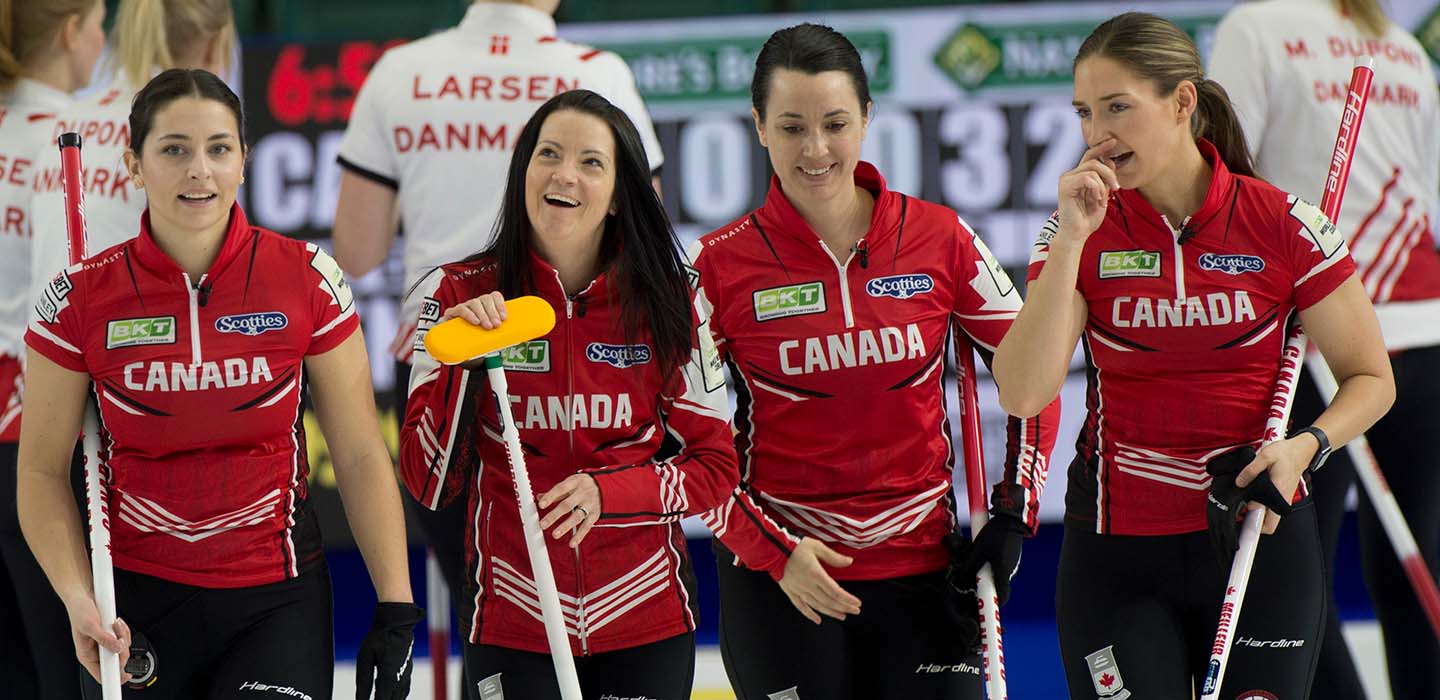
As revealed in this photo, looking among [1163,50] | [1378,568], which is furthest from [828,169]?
[1378,568]

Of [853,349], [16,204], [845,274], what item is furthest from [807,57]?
[16,204]

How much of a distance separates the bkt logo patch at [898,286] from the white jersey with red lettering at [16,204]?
2.01 meters

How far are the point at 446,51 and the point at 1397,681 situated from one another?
8.96ft

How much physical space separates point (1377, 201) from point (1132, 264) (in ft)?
4.22

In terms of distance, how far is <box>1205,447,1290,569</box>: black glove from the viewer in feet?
9.64

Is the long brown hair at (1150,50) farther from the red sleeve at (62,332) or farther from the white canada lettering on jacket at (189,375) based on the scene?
the red sleeve at (62,332)

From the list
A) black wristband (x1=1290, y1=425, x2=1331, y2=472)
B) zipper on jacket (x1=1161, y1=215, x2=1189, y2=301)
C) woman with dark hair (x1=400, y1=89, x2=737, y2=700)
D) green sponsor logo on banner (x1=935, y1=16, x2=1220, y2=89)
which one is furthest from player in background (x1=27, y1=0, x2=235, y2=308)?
green sponsor logo on banner (x1=935, y1=16, x2=1220, y2=89)

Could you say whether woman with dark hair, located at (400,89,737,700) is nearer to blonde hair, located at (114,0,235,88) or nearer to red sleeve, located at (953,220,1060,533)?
red sleeve, located at (953,220,1060,533)

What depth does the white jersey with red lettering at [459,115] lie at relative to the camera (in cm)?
392

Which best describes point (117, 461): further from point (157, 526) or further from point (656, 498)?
point (656, 498)

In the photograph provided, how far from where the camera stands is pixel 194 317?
2.94 meters

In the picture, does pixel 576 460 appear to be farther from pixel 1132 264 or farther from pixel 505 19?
pixel 505 19

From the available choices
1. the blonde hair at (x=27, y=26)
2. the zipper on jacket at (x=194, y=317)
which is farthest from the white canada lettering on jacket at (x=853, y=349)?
the blonde hair at (x=27, y=26)

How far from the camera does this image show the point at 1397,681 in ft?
13.6
